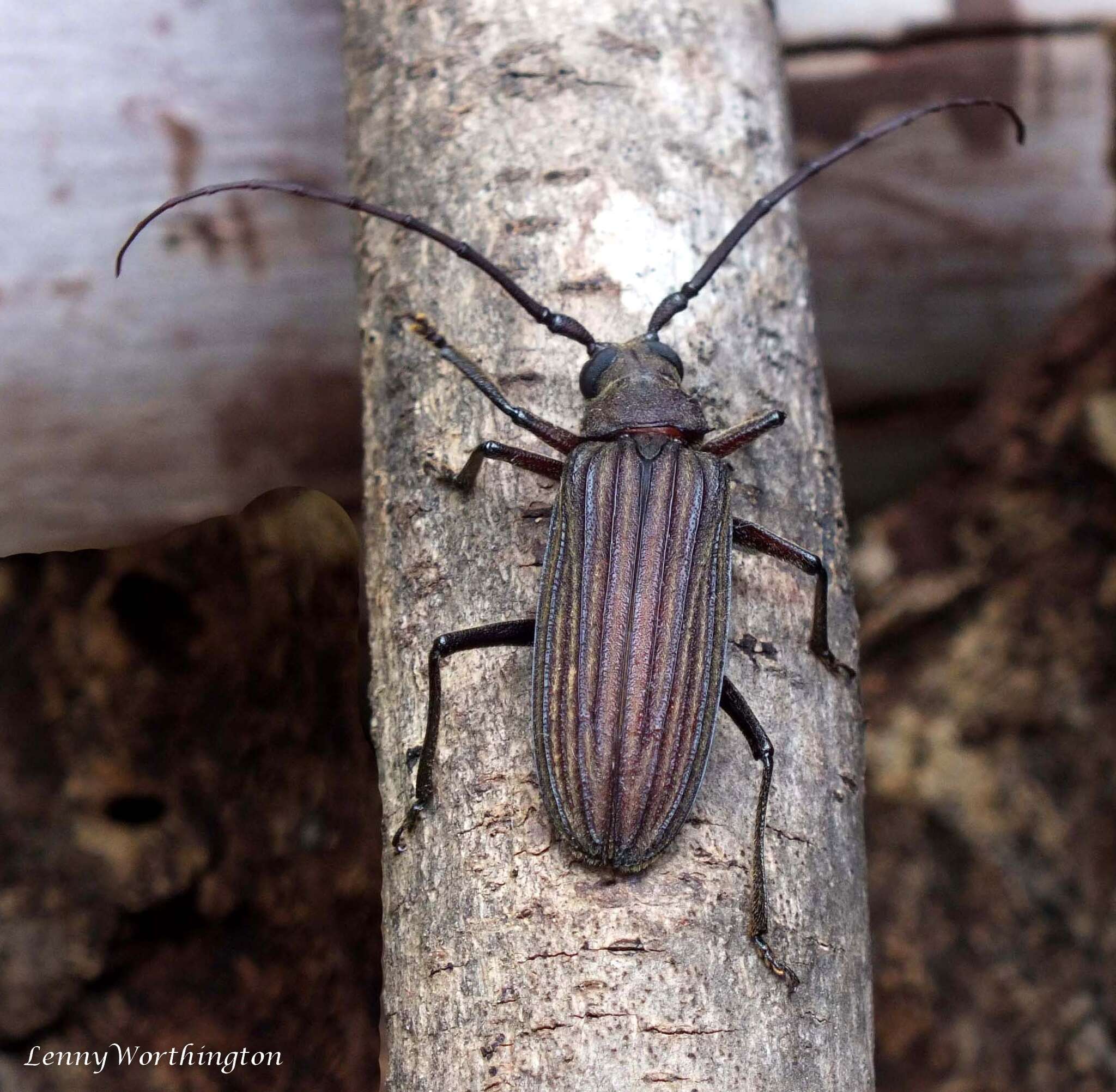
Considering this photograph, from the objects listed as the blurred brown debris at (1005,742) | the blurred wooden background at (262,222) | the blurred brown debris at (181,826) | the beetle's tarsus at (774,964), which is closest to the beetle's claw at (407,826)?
the blurred brown debris at (181,826)

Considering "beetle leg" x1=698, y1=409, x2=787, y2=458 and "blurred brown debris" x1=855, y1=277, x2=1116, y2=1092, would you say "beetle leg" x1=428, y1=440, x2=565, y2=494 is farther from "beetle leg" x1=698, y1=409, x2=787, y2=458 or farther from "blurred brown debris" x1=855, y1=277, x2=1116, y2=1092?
"blurred brown debris" x1=855, y1=277, x2=1116, y2=1092

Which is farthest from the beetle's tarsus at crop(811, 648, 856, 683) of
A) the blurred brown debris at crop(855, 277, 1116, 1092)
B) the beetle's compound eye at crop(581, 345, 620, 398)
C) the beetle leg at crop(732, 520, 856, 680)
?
the blurred brown debris at crop(855, 277, 1116, 1092)

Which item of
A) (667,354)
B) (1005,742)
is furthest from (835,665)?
(1005,742)

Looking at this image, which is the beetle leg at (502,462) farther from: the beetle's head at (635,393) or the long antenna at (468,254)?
the long antenna at (468,254)

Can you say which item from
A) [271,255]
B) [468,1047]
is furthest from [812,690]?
[271,255]

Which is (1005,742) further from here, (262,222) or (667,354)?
(262,222)

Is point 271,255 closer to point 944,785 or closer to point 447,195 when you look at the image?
point 447,195
